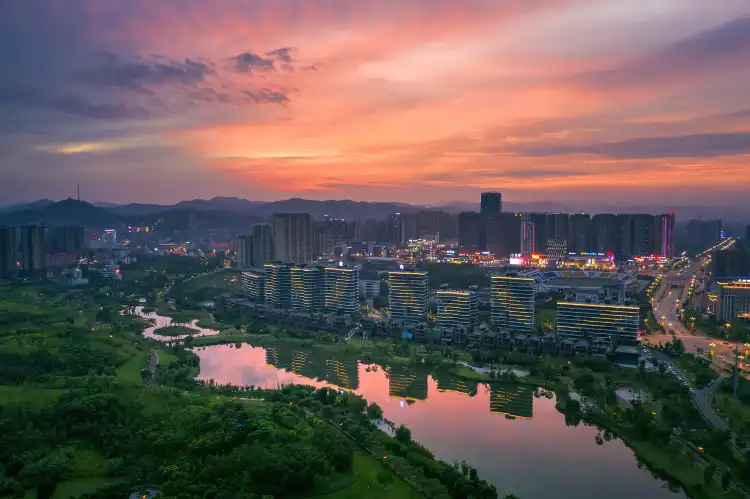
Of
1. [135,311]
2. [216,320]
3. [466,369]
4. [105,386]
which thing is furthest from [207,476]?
[135,311]

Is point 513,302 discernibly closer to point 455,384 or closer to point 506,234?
point 455,384

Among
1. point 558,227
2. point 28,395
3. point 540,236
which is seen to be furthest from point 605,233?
point 28,395

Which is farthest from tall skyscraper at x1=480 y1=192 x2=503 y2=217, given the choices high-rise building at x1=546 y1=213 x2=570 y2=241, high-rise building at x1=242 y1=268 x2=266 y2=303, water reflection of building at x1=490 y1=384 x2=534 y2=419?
water reflection of building at x1=490 y1=384 x2=534 y2=419

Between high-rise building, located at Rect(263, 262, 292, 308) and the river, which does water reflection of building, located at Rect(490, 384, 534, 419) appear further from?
high-rise building, located at Rect(263, 262, 292, 308)

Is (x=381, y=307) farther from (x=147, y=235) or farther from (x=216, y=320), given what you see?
(x=147, y=235)

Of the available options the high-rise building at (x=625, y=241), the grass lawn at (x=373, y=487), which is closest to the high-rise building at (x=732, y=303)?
the grass lawn at (x=373, y=487)

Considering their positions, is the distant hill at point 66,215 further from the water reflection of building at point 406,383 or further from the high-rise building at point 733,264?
the high-rise building at point 733,264

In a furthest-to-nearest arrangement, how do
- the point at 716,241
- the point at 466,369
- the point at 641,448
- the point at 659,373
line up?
the point at 716,241 < the point at 466,369 < the point at 659,373 < the point at 641,448
